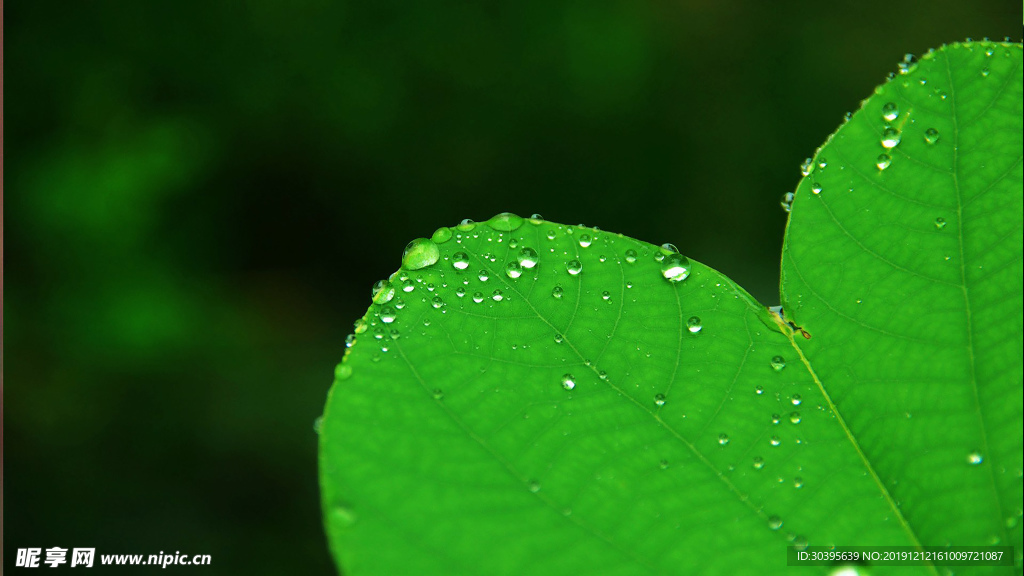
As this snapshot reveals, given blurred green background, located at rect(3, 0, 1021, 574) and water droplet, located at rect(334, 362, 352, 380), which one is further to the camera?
blurred green background, located at rect(3, 0, 1021, 574)

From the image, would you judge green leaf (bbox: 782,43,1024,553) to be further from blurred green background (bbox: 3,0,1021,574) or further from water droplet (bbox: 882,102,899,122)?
blurred green background (bbox: 3,0,1021,574)

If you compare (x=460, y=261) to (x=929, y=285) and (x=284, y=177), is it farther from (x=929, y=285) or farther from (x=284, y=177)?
(x=284, y=177)

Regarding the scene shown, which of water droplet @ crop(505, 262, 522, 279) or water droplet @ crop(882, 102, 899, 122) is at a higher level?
water droplet @ crop(882, 102, 899, 122)

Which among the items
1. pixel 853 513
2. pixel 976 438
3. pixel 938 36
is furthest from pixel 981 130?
pixel 938 36

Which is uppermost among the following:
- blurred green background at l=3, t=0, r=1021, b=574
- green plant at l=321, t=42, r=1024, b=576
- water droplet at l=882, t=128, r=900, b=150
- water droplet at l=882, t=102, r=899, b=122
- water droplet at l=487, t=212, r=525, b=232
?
blurred green background at l=3, t=0, r=1021, b=574

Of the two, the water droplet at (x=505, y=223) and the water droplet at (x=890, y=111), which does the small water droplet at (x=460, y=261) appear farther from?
the water droplet at (x=890, y=111)

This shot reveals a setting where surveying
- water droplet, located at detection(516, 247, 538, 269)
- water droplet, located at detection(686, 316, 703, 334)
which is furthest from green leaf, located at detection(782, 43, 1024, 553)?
water droplet, located at detection(516, 247, 538, 269)

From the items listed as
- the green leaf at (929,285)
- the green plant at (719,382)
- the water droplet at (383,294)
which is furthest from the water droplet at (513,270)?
the green leaf at (929,285)

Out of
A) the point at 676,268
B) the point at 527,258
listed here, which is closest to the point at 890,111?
the point at 676,268
